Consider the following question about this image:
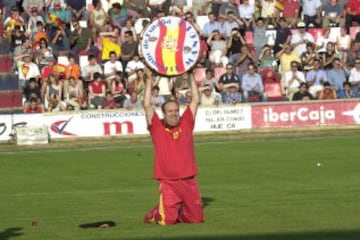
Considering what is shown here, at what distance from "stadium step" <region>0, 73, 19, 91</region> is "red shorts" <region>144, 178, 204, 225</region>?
21.1 metres

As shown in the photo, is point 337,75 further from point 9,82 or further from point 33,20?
point 9,82

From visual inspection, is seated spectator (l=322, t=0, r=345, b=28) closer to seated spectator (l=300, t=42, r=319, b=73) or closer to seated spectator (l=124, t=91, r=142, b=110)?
seated spectator (l=300, t=42, r=319, b=73)

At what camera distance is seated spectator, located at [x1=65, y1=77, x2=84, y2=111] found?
33500mm

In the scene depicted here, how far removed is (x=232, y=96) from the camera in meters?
34.2

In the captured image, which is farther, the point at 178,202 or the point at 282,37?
the point at 282,37

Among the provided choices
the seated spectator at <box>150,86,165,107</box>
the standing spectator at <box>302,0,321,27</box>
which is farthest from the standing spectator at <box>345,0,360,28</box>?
the seated spectator at <box>150,86,165,107</box>

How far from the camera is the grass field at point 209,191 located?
1377 cm

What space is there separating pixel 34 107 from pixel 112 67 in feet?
10.6

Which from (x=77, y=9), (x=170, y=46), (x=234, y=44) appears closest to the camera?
(x=170, y=46)

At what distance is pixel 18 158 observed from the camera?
26984mm

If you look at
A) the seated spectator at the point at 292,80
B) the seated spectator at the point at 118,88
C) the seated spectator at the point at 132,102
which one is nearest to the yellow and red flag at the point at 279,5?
the seated spectator at the point at 292,80

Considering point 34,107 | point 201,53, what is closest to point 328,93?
point 201,53

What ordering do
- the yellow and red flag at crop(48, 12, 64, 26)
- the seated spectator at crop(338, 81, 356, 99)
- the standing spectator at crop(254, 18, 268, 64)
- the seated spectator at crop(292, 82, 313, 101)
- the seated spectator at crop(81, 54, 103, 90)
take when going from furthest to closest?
1. the standing spectator at crop(254, 18, 268, 64)
2. the yellow and red flag at crop(48, 12, 64, 26)
3. the seated spectator at crop(338, 81, 356, 99)
4. the seated spectator at crop(292, 82, 313, 101)
5. the seated spectator at crop(81, 54, 103, 90)

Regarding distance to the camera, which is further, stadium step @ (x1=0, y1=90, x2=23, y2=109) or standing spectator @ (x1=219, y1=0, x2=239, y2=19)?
standing spectator @ (x1=219, y1=0, x2=239, y2=19)
